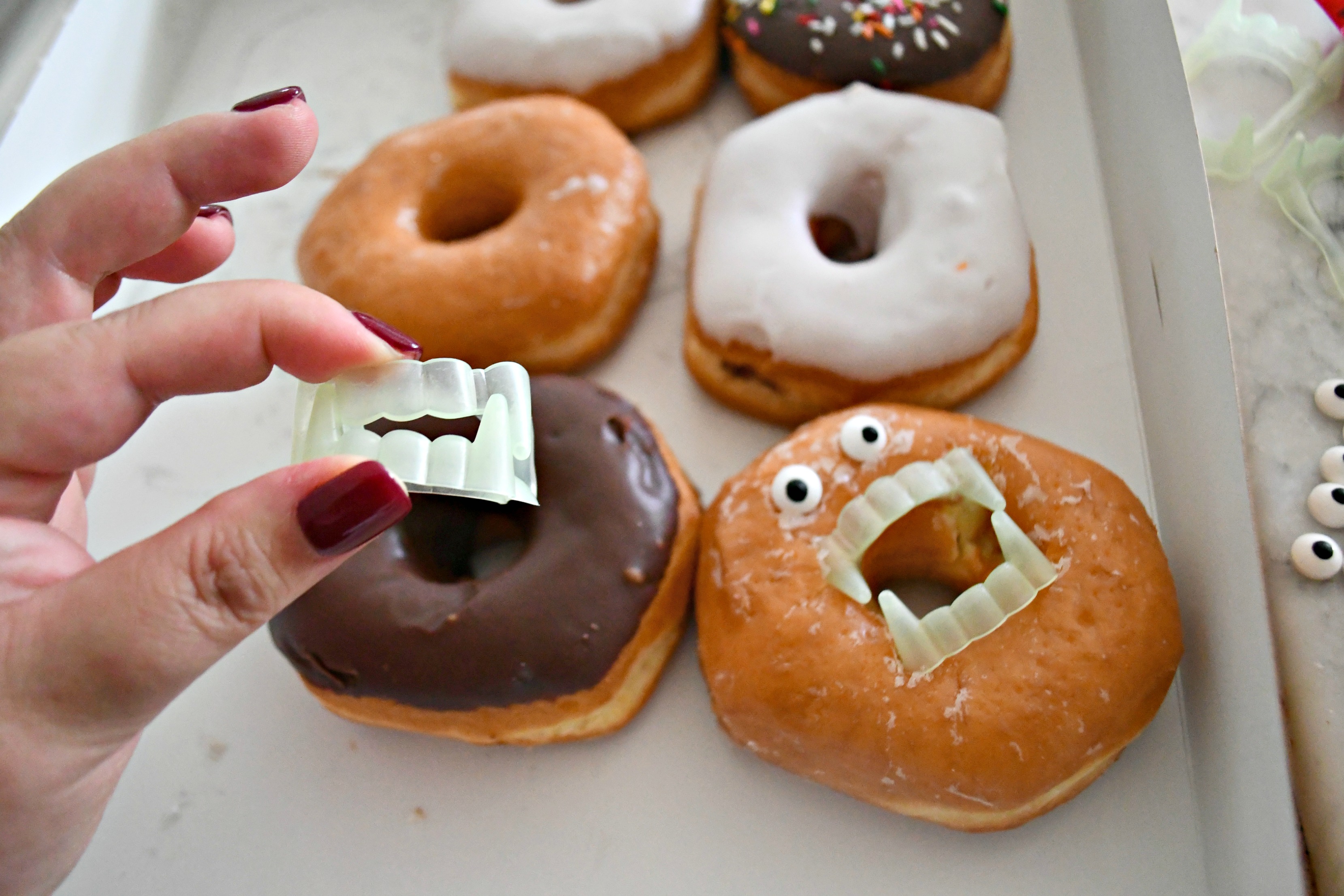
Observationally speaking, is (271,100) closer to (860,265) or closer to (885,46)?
(860,265)

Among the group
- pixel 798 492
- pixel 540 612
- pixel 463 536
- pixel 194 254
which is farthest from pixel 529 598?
pixel 194 254

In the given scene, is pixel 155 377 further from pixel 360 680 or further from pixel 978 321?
pixel 978 321

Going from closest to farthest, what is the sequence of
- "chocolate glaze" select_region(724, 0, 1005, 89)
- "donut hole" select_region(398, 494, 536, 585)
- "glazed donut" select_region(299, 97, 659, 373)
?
"donut hole" select_region(398, 494, 536, 585) → "glazed donut" select_region(299, 97, 659, 373) → "chocolate glaze" select_region(724, 0, 1005, 89)

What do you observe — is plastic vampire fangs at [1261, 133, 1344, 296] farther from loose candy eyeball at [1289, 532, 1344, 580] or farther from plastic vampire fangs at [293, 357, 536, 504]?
plastic vampire fangs at [293, 357, 536, 504]

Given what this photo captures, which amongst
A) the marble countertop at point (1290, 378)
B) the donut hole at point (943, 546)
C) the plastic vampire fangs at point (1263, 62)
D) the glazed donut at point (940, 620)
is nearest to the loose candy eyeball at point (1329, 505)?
the marble countertop at point (1290, 378)

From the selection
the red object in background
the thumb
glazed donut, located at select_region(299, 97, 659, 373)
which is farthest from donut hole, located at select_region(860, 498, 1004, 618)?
the red object in background

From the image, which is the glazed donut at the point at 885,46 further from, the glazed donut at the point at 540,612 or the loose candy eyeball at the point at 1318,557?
the loose candy eyeball at the point at 1318,557
